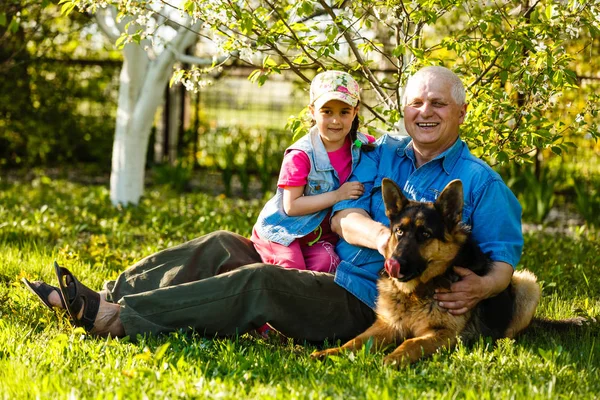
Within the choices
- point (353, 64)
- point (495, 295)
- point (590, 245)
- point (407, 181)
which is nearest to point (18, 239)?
point (353, 64)

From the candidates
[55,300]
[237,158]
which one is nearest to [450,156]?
[55,300]

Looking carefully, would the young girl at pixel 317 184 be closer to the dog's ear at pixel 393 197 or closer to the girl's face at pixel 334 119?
the girl's face at pixel 334 119

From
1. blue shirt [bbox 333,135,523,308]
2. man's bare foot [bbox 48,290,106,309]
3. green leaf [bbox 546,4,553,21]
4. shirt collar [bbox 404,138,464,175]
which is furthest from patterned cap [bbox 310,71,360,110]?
man's bare foot [bbox 48,290,106,309]

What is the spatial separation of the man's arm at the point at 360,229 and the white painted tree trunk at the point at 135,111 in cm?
456

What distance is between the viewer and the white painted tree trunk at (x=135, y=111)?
8273mm

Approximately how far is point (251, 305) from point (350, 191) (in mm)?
860

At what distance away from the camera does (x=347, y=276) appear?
416 centimetres

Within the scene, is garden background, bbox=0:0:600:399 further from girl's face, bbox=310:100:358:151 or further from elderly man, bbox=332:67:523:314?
girl's face, bbox=310:100:358:151

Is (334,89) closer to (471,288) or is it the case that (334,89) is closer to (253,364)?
(471,288)

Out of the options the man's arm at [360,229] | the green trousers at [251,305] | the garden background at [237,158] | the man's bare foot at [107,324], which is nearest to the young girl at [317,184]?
the man's arm at [360,229]

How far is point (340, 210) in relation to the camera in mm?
4238

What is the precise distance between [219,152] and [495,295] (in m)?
8.18

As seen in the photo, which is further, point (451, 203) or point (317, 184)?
point (317, 184)

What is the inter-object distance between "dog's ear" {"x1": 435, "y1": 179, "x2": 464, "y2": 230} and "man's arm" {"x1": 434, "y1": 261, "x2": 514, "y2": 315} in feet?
0.91
